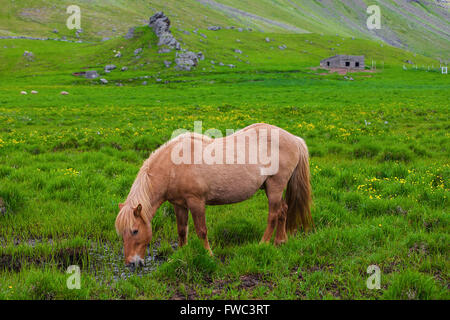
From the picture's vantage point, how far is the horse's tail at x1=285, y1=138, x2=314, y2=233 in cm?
618

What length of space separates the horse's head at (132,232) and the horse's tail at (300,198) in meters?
3.08

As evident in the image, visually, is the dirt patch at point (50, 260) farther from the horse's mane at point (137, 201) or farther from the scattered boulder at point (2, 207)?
the scattered boulder at point (2, 207)

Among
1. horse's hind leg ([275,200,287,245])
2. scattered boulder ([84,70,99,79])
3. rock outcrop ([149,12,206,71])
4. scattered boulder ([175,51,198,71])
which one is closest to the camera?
horse's hind leg ([275,200,287,245])

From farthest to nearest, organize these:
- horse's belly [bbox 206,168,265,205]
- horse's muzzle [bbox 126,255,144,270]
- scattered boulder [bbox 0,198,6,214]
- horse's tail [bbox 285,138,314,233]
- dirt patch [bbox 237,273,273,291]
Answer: scattered boulder [bbox 0,198,6,214] < horse's tail [bbox 285,138,314,233] < horse's belly [bbox 206,168,265,205] < horse's muzzle [bbox 126,255,144,270] < dirt patch [bbox 237,273,273,291]

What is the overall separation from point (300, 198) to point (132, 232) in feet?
11.5

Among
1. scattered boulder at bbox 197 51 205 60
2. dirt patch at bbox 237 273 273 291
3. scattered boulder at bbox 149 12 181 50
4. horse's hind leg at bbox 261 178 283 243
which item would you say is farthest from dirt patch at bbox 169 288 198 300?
scattered boulder at bbox 149 12 181 50

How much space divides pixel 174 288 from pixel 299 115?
19.0 metres

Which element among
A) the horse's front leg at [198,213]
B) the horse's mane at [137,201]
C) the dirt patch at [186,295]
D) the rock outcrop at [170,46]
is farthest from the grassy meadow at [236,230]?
the rock outcrop at [170,46]

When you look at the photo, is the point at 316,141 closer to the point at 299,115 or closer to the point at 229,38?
the point at 299,115

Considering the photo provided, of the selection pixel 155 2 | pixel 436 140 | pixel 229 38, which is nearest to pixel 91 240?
pixel 436 140

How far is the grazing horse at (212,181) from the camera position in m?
4.88

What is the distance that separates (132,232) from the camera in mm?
4734

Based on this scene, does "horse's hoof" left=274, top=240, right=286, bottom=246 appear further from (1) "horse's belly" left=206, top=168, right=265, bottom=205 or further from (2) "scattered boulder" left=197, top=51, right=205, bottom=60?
(2) "scattered boulder" left=197, top=51, right=205, bottom=60

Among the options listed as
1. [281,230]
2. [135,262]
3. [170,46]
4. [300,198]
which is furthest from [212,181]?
[170,46]
